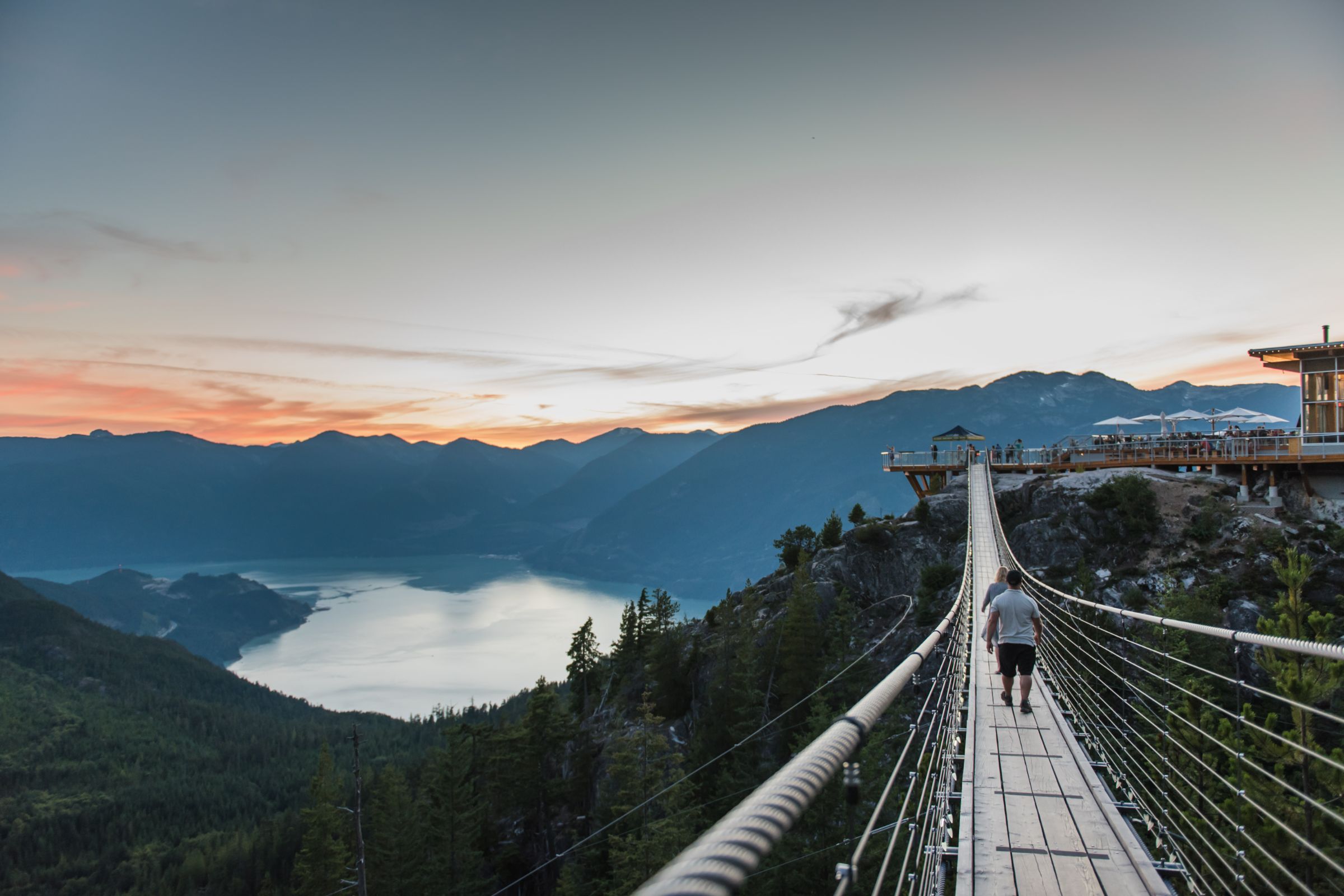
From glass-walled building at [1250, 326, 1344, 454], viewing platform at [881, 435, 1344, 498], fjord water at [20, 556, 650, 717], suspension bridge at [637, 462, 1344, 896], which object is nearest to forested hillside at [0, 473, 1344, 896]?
suspension bridge at [637, 462, 1344, 896]

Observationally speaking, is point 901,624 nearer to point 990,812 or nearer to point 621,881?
point 621,881

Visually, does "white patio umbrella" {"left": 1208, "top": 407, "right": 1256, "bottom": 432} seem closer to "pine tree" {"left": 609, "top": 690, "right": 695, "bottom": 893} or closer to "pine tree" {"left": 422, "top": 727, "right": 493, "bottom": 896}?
"pine tree" {"left": 609, "top": 690, "right": 695, "bottom": 893}

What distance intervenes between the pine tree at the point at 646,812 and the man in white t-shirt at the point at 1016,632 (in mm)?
9607

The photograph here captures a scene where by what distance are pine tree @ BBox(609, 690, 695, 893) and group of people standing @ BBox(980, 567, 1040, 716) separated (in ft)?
31.4

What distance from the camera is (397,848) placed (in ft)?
82.4

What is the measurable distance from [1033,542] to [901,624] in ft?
14.4

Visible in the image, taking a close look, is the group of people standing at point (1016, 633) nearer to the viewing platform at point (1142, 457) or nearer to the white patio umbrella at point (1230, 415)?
the viewing platform at point (1142, 457)

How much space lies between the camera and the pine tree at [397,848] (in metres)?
24.5

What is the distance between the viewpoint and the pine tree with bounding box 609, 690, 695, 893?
51.1 feet

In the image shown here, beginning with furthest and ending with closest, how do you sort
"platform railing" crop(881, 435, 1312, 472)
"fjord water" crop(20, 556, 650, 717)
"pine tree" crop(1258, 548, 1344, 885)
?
"fjord water" crop(20, 556, 650, 717), "platform railing" crop(881, 435, 1312, 472), "pine tree" crop(1258, 548, 1344, 885)

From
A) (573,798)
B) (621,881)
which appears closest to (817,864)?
(621,881)

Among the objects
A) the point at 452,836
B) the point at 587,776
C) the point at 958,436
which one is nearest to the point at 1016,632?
the point at 958,436

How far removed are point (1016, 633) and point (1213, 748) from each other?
7544 mm

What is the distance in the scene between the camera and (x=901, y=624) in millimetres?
19922
